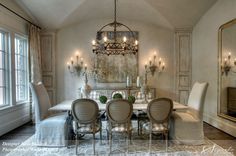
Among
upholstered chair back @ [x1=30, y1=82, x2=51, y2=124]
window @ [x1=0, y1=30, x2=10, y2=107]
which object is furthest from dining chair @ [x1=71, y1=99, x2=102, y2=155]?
window @ [x1=0, y1=30, x2=10, y2=107]

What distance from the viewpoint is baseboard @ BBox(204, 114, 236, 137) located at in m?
4.35

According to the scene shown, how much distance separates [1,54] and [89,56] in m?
2.64

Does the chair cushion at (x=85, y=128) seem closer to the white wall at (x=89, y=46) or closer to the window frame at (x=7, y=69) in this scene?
the window frame at (x=7, y=69)

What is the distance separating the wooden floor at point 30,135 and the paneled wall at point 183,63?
170 cm

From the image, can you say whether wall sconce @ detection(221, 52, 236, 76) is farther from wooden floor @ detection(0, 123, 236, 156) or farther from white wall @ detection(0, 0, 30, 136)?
A: white wall @ detection(0, 0, 30, 136)

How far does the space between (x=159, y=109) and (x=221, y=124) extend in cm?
230

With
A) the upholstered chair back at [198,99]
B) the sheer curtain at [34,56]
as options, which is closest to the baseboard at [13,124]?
the sheer curtain at [34,56]

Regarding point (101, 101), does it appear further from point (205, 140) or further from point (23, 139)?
point (205, 140)

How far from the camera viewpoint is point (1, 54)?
15.1 feet

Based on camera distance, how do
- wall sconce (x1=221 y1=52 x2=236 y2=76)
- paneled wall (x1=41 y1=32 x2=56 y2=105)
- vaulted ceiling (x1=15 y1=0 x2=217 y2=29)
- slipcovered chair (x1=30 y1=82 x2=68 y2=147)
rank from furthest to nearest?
paneled wall (x1=41 y1=32 x2=56 y2=105), vaulted ceiling (x1=15 y1=0 x2=217 y2=29), wall sconce (x1=221 y1=52 x2=236 y2=76), slipcovered chair (x1=30 y1=82 x2=68 y2=147)

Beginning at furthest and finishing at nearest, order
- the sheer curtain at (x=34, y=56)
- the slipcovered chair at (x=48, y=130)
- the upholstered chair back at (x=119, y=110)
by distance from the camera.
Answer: the sheer curtain at (x=34, y=56) → the slipcovered chair at (x=48, y=130) → the upholstered chair back at (x=119, y=110)

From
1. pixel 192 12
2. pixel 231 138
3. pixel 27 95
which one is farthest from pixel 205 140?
pixel 27 95

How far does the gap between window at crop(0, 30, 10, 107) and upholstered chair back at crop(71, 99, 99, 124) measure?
2.24 meters

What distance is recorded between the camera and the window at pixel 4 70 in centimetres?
460
